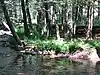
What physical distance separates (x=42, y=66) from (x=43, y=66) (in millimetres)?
54

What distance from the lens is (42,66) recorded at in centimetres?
1413

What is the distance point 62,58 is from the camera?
16.5m

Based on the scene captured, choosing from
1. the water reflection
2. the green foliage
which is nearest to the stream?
the water reflection

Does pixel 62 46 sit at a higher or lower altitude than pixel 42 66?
higher

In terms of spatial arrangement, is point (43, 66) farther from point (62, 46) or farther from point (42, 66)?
point (62, 46)

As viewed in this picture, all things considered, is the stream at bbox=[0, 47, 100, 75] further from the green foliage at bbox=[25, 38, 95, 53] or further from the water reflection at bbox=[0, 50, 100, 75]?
the green foliage at bbox=[25, 38, 95, 53]

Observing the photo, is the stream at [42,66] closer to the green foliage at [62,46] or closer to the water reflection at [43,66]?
the water reflection at [43,66]

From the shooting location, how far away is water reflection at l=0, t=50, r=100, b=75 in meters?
12.4

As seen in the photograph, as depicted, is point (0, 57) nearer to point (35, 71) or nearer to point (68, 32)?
point (35, 71)

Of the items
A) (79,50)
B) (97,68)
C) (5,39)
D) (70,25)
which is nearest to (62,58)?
(79,50)

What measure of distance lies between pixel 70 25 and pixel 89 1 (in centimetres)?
406

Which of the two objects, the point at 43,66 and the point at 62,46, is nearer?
the point at 43,66

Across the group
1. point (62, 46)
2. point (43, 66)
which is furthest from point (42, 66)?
point (62, 46)

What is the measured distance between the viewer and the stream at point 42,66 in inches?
490
